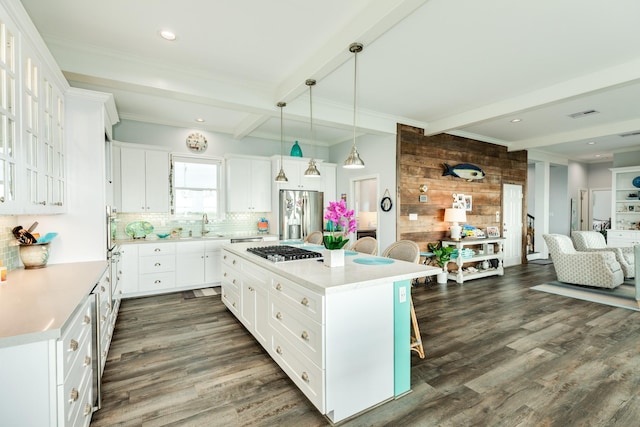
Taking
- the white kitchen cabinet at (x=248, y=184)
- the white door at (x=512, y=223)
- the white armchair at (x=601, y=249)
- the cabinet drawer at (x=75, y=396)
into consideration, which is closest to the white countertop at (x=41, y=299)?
the cabinet drawer at (x=75, y=396)

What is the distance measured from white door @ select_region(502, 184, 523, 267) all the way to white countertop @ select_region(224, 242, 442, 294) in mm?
5812

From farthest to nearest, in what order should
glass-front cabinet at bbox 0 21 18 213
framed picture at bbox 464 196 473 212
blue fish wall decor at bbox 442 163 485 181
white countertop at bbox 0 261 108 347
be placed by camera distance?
framed picture at bbox 464 196 473 212
blue fish wall decor at bbox 442 163 485 181
glass-front cabinet at bbox 0 21 18 213
white countertop at bbox 0 261 108 347

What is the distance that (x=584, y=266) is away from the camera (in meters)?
5.01

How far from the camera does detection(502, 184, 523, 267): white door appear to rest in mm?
7074

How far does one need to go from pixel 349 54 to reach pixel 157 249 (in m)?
3.94

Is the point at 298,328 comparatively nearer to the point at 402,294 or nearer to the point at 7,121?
the point at 402,294

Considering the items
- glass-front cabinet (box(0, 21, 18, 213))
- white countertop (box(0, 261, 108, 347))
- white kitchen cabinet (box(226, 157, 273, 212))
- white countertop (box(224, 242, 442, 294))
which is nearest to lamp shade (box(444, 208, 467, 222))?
white kitchen cabinet (box(226, 157, 273, 212))

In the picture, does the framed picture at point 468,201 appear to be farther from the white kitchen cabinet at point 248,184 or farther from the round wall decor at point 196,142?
the round wall decor at point 196,142

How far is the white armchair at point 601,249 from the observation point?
212 inches

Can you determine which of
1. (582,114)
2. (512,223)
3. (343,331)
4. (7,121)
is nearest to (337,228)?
(343,331)

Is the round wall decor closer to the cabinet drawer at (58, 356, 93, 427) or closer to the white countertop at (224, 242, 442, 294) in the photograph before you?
the white countertop at (224, 242, 442, 294)

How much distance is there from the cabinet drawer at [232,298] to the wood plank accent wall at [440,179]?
9.52 feet

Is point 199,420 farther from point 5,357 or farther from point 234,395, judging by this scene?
point 5,357

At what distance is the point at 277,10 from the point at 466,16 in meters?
1.53
